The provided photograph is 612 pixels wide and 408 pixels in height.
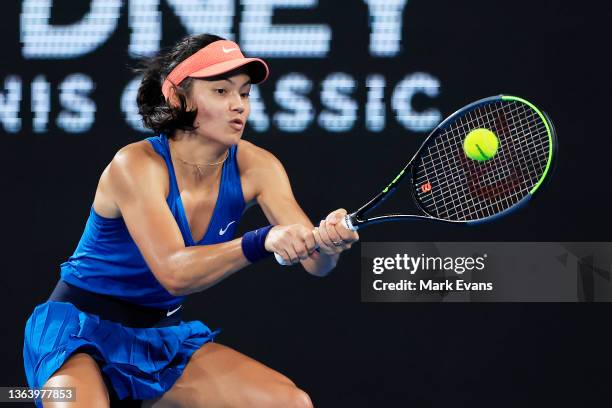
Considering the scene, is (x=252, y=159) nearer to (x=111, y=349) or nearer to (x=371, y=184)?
(x=111, y=349)

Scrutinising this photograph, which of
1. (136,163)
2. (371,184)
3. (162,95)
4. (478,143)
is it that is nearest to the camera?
(136,163)

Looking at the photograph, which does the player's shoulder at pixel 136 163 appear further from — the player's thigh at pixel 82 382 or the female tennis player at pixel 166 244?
the player's thigh at pixel 82 382

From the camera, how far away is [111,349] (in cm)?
312

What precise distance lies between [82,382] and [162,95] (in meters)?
0.91

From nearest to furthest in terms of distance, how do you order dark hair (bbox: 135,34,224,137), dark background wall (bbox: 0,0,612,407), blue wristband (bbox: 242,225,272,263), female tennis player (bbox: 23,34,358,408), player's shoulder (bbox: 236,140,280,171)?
blue wristband (bbox: 242,225,272,263)
female tennis player (bbox: 23,34,358,408)
dark hair (bbox: 135,34,224,137)
player's shoulder (bbox: 236,140,280,171)
dark background wall (bbox: 0,0,612,407)

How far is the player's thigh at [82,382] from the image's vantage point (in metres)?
2.85

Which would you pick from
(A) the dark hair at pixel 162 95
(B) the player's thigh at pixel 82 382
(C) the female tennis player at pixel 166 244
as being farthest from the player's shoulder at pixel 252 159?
(B) the player's thigh at pixel 82 382

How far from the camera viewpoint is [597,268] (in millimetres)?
4414

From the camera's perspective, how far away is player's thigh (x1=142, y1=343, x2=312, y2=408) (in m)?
3.03

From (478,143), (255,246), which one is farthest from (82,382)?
(478,143)

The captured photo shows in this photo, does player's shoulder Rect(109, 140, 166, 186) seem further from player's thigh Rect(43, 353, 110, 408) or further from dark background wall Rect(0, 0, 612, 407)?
dark background wall Rect(0, 0, 612, 407)

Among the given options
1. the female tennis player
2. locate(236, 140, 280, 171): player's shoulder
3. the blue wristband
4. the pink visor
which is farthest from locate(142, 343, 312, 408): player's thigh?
the pink visor

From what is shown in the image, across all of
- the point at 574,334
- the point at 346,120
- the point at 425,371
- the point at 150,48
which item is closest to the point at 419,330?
the point at 425,371

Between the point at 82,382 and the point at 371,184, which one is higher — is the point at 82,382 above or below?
below
